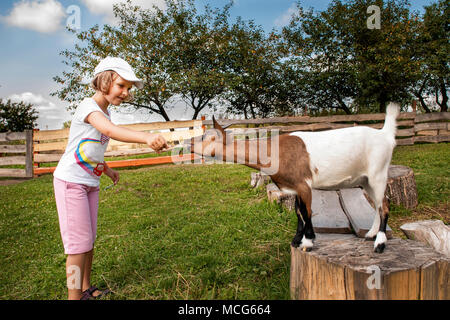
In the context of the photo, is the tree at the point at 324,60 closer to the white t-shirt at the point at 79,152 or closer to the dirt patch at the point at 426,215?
the dirt patch at the point at 426,215

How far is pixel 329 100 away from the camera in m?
18.4

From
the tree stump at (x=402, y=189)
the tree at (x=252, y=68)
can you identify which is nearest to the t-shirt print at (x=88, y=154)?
the tree stump at (x=402, y=189)

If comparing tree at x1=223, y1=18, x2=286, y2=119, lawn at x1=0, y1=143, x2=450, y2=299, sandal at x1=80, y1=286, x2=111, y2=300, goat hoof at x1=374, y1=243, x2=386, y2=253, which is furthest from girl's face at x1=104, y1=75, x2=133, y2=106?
tree at x1=223, y1=18, x2=286, y2=119

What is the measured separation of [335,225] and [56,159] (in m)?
11.8

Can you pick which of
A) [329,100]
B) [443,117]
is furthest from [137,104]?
[443,117]

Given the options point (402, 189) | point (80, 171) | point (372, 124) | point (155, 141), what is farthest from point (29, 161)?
point (372, 124)

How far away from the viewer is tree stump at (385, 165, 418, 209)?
5.12m

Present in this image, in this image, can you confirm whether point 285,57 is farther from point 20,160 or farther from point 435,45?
point 20,160

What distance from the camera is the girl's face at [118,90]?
2391 millimetres

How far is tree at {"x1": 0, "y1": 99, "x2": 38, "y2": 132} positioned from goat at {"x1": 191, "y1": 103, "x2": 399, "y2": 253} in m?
29.5

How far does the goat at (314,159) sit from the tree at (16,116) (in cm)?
2953

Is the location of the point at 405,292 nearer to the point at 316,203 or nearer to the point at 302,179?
the point at 302,179

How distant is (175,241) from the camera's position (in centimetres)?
413

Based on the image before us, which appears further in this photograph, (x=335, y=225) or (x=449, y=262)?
(x=335, y=225)
